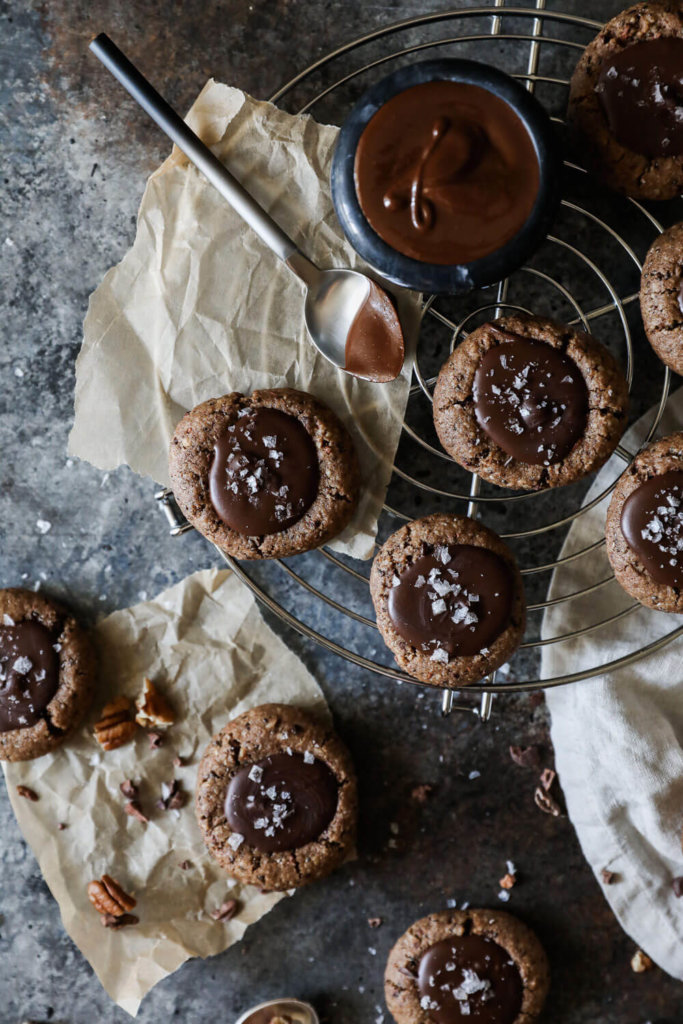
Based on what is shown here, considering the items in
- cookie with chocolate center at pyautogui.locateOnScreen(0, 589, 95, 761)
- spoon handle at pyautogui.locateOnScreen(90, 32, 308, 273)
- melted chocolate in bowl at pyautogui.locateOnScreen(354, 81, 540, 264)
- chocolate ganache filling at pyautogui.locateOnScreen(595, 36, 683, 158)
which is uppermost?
spoon handle at pyautogui.locateOnScreen(90, 32, 308, 273)

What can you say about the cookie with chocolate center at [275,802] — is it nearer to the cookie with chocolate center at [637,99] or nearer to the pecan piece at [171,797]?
the pecan piece at [171,797]

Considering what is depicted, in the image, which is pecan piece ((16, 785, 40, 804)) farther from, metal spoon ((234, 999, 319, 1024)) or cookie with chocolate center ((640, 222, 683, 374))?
cookie with chocolate center ((640, 222, 683, 374))

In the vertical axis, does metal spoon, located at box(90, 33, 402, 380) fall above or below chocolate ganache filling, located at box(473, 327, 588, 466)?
above

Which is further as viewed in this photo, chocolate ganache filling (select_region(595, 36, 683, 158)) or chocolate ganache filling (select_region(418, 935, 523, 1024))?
chocolate ganache filling (select_region(418, 935, 523, 1024))

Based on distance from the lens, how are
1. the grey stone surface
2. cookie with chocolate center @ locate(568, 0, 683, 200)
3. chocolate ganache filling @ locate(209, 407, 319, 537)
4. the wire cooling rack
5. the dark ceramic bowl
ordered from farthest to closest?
the grey stone surface, the wire cooling rack, chocolate ganache filling @ locate(209, 407, 319, 537), cookie with chocolate center @ locate(568, 0, 683, 200), the dark ceramic bowl

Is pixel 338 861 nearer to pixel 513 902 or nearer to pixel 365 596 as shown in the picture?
pixel 513 902

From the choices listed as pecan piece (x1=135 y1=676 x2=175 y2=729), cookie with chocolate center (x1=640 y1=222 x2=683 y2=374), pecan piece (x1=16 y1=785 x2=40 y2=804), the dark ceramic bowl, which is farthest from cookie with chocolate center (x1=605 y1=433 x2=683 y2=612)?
pecan piece (x1=16 y1=785 x2=40 y2=804)

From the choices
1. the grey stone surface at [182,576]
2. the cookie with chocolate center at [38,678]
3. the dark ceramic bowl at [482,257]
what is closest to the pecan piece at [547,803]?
the grey stone surface at [182,576]

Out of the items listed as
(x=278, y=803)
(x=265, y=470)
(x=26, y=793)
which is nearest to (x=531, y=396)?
(x=265, y=470)
